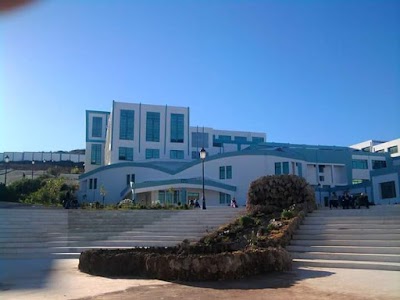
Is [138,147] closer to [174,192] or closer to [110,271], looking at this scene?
[174,192]

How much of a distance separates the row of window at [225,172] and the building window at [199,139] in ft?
79.7

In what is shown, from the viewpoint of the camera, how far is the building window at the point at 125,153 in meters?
63.6

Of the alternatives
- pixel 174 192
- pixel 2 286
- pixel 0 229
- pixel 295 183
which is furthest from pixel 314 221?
pixel 174 192

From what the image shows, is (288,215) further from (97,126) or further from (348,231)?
(97,126)

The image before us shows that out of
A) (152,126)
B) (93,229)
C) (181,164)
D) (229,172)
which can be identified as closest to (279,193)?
(93,229)

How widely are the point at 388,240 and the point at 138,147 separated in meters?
52.8

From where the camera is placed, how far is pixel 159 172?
2178 inches

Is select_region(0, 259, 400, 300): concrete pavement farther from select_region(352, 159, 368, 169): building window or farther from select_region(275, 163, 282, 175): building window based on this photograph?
select_region(352, 159, 368, 169): building window

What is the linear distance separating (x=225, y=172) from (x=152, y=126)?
1901cm

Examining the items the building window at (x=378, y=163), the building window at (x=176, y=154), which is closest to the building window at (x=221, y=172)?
the building window at (x=176, y=154)

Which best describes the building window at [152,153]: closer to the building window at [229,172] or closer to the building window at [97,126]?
the building window at [97,126]

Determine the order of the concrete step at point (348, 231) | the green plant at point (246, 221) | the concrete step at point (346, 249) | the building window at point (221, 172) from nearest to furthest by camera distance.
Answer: the concrete step at point (346, 249)
the concrete step at point (348, 231)
the green plant at point (246, 221)
the building window at point (221, 172)

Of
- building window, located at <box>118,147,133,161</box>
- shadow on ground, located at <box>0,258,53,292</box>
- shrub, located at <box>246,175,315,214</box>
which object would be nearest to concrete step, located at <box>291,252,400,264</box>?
shrub, located at <box>246,175,315,214</box>

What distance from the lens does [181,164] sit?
2360 inches
